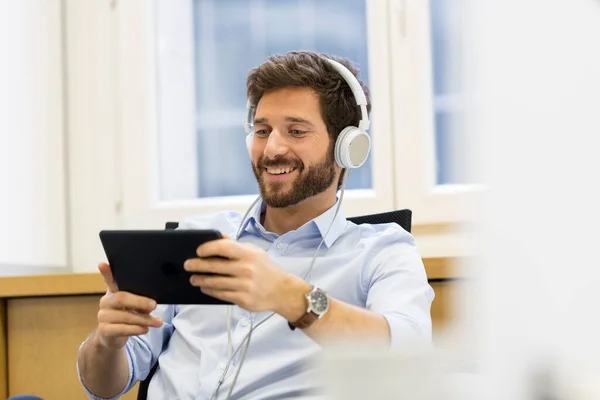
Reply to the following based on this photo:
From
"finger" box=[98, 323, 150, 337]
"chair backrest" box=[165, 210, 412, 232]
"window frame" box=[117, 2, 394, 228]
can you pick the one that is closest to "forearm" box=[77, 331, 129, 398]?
"finger" box=[98, 323, 150, 337]

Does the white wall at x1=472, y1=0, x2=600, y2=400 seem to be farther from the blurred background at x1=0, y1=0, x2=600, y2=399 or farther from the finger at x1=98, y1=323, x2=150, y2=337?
the blurred background at x1=0, y1=0, x2=600, y2=399

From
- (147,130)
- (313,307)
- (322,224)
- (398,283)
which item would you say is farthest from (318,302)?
(147,130)

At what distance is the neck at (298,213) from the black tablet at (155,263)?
0.42m

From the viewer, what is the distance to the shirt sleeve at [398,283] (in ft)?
3.94

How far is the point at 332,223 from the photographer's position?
4.70 ft

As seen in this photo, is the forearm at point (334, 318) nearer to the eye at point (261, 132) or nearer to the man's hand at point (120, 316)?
the man's hand at point (120, 316)

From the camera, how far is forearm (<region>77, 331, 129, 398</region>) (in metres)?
1.30

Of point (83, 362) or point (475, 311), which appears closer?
point (475, 311)

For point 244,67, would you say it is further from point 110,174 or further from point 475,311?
point 475,311

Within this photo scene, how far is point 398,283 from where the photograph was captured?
1282 mm

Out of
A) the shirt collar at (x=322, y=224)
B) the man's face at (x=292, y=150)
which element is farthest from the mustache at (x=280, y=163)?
the shirt collar at (x=322, y=224)

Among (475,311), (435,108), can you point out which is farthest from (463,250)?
(435,108)

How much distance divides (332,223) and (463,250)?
123cm

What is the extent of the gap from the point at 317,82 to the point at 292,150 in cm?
14
